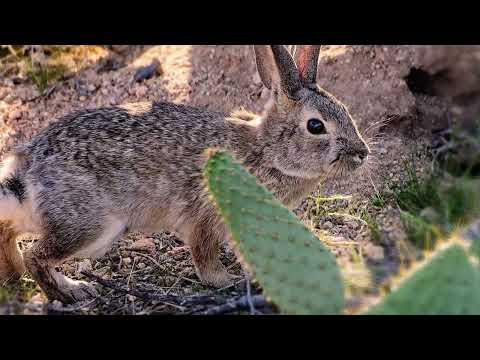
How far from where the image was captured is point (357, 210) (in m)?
5.90

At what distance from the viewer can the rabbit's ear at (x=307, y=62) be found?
542 centimetres

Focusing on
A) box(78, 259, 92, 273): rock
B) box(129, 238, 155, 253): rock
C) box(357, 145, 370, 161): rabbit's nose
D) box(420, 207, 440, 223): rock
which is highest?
box(357, 145, 370, 161): rabbit's nose

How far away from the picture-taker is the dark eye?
5.27 m

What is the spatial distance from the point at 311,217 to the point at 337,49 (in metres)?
2.34

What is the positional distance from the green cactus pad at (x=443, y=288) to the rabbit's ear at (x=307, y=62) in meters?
2.90

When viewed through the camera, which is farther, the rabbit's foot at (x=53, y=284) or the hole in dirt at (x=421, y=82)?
the hole in dirt at (x=421, y=82)

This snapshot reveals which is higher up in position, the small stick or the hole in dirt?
the hole in dirt

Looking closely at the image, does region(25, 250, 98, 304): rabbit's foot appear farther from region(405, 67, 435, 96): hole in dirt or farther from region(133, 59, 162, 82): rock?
region(405, 67, 435, 96): hole in dirt

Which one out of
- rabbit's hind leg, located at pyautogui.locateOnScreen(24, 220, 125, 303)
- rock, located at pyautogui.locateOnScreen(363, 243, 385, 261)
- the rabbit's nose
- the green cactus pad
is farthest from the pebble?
the green cactus pad

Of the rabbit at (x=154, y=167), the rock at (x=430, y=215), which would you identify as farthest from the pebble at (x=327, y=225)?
the rock at (x=430, y=215)

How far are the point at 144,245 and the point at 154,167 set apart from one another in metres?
1.01

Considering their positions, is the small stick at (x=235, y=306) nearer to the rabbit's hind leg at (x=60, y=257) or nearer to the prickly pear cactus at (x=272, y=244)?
the prickly pear cactus at (x=272, y=244)

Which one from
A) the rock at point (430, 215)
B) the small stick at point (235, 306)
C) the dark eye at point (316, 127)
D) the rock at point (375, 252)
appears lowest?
the small stick at point (235, 306)

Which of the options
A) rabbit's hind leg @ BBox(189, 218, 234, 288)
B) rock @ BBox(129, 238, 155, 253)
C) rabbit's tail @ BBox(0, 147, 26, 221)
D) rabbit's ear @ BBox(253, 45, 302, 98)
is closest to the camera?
rabbit's tail @ BBox(0, 147, 26, 221)
